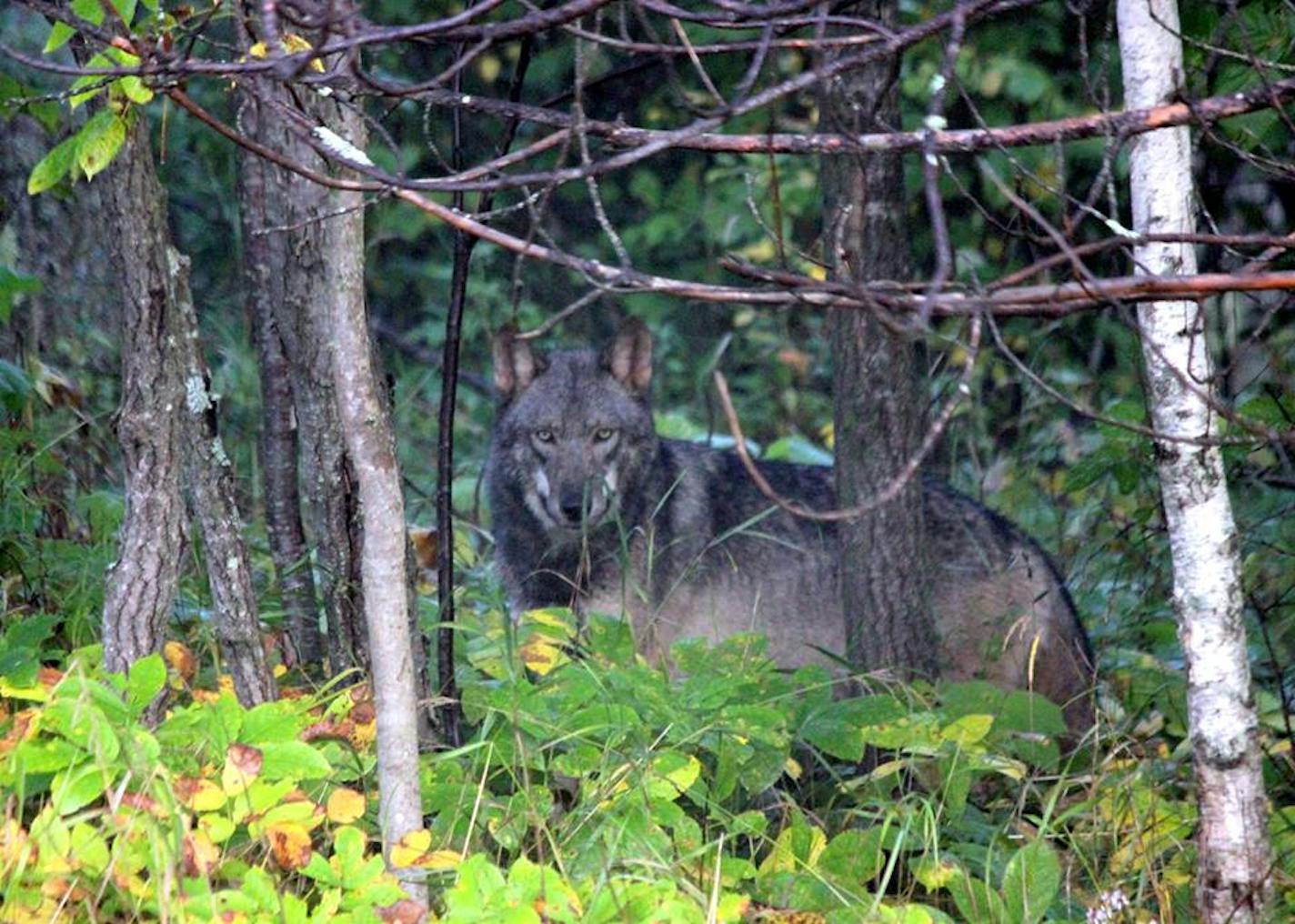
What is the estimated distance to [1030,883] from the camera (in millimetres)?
3566

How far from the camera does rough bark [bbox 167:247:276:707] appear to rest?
13.2 feet

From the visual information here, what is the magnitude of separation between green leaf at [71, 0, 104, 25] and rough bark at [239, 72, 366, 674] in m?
0.61

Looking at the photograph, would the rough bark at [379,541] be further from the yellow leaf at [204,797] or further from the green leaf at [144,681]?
the green leaf at [144,681]

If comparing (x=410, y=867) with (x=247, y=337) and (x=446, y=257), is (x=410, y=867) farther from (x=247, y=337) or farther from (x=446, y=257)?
(x=446, y=257)

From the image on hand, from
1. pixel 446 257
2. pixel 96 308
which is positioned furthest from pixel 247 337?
pixel 446 257

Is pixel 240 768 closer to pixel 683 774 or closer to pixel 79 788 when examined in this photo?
pixel 79 788

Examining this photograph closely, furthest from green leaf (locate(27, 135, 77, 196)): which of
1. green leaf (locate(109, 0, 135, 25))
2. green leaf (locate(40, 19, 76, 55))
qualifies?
green leaf (locate(109, 0, 135, 25))

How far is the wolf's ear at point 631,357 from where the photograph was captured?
697 centimetres

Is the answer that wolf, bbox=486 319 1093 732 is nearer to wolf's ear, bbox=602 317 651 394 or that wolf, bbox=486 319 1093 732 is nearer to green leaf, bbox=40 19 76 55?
wolf's ear, bbox=602 317 651 394

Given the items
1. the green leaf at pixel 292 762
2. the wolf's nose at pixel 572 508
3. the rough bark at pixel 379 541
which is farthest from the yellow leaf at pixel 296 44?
the wolf's nose at pixel 572 508

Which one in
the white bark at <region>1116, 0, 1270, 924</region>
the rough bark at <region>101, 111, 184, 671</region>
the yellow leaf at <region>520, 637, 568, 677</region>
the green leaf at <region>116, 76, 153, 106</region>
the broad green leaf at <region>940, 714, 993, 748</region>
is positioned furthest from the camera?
the yellow leaf at <region>520, 637, 568, 677</region>

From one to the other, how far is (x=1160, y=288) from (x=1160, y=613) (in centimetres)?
375

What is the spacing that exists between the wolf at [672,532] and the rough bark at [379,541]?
2.95m

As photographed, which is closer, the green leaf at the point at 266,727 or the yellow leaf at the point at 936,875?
the green leaf at the point at 266,727
